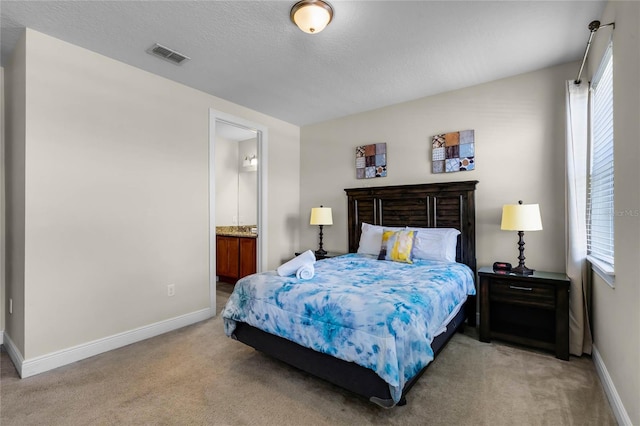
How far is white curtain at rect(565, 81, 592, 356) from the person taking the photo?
255 cm

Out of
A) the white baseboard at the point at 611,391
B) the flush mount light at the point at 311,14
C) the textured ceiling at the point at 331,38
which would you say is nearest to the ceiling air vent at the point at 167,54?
the textured ceiling at the point at 331,38

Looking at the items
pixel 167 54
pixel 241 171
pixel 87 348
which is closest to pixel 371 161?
pixel 167 54

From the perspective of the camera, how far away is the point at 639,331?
145 cm

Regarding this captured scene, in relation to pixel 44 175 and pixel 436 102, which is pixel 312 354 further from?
pixel 436 102

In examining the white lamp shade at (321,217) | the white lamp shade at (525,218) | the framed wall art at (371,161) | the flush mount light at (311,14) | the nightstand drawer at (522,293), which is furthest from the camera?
the white lamp shade at (321,217)

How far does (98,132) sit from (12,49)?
0.97 metres

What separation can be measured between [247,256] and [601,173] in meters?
4.26

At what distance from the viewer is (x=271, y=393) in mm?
2061

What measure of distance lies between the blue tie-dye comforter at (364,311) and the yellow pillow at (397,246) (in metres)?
0.31

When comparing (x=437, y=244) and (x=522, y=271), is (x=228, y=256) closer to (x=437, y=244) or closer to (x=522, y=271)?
(x=437, y=244)

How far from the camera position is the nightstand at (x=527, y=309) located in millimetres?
2529

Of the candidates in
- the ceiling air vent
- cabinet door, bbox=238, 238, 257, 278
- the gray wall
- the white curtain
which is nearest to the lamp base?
the white curtain

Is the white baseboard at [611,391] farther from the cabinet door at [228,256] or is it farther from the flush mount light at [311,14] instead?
the cabinet door at [228,256]

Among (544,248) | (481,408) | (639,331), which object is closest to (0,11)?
(481,408)
